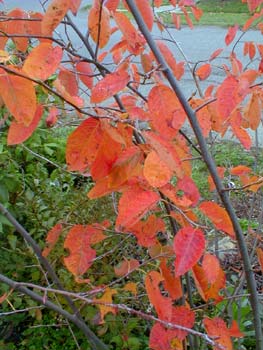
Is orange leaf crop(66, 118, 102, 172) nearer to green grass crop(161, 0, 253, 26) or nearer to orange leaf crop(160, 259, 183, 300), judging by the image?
orange leaf crop(160, 259, 183, 300)

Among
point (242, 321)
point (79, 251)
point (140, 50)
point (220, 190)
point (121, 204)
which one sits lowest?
point (242, 321)

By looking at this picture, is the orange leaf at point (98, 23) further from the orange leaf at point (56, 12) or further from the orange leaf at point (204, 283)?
the orange leaf at point (204, 283)

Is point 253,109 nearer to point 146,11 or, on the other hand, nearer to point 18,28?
point 146,11

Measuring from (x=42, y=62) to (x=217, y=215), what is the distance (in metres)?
0.50

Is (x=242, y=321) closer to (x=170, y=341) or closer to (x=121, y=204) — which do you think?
(x=170, y=341)

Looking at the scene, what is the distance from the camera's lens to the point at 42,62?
114cm

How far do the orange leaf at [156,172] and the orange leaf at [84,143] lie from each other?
177 millimetres

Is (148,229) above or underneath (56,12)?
underneath

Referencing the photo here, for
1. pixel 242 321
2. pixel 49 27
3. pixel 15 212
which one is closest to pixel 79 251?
pixel 49 27

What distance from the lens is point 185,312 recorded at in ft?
5.01

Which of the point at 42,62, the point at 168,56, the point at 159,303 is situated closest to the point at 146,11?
the point at 168,56

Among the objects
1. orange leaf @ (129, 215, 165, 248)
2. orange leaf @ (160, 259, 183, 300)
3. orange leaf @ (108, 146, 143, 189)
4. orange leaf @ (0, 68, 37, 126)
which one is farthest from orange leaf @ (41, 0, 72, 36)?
orange leaf @ (160, 259, 183, 300)

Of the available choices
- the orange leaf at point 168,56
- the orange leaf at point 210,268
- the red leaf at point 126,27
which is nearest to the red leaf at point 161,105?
the red leaf at point 126,27

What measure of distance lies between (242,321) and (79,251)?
3.75 feet
